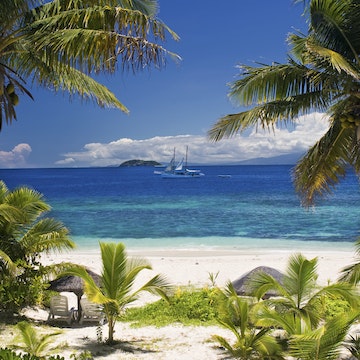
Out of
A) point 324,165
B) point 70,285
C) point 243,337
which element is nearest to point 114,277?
point 243,337

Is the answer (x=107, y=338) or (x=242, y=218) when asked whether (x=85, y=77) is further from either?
(x=242, y=218)

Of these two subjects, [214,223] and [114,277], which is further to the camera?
[214,223]

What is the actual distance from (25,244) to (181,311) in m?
3.29

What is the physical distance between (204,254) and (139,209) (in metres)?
25.0

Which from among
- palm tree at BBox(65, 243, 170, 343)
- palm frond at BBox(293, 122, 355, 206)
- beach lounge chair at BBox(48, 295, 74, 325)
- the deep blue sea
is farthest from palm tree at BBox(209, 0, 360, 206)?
the deep blue sea

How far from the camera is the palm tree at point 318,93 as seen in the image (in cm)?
633

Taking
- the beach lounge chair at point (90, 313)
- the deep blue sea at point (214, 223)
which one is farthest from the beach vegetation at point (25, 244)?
the deep blue sea at point (214, 223)

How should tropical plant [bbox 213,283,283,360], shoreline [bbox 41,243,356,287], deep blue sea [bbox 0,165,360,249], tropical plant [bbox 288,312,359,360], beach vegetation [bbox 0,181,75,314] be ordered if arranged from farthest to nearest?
deep blue sea [bbox 0,165,360,249]
shoreline [bbox 41,243,356,287]
beach vegetation [bbox 0,181,75,314]
tropical plant [bbox 213,283,283,360]
tropical plant [bbox 288,312,359,360]

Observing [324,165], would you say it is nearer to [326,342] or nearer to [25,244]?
[326,342]

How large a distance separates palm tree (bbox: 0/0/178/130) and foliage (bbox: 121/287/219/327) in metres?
4.55

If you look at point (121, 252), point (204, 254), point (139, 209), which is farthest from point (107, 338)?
point (139, 209)

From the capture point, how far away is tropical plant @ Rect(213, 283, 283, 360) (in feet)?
20.0

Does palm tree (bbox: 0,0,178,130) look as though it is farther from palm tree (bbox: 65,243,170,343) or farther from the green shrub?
the green shrub

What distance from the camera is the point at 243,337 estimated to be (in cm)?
641
